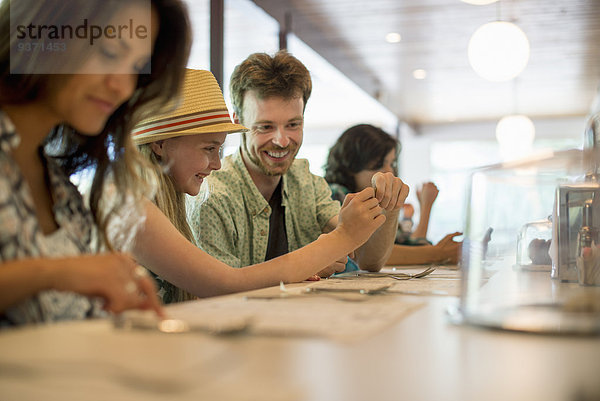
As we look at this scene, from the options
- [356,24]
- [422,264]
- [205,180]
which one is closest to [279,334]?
[205,180]

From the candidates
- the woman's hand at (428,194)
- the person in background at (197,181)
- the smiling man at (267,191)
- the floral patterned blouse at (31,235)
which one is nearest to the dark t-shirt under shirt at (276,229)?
the smiling man at (267,191)

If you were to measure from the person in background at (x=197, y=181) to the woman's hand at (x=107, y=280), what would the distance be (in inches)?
20.5

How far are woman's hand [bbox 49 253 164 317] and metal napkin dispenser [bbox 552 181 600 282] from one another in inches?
33.5

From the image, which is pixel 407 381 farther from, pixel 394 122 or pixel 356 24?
pixel 394 122

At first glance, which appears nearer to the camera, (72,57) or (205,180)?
(72,57)

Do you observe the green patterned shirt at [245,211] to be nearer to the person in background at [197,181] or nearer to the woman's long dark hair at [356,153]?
the person in background at [197,181]

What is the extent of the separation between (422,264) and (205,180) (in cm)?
89

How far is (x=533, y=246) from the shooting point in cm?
124

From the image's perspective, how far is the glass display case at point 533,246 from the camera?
0.73 m

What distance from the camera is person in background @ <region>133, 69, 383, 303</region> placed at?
1.28 m

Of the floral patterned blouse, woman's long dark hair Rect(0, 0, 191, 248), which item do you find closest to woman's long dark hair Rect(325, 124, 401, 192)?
woman's long dark hair Rect(0, 0, 191, 248)

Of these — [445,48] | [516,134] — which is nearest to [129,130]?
[445,48]

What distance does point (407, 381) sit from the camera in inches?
19.1

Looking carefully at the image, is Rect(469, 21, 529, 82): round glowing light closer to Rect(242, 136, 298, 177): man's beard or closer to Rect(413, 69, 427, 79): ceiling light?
Rect(242, 136, 298, 177): man's beard
